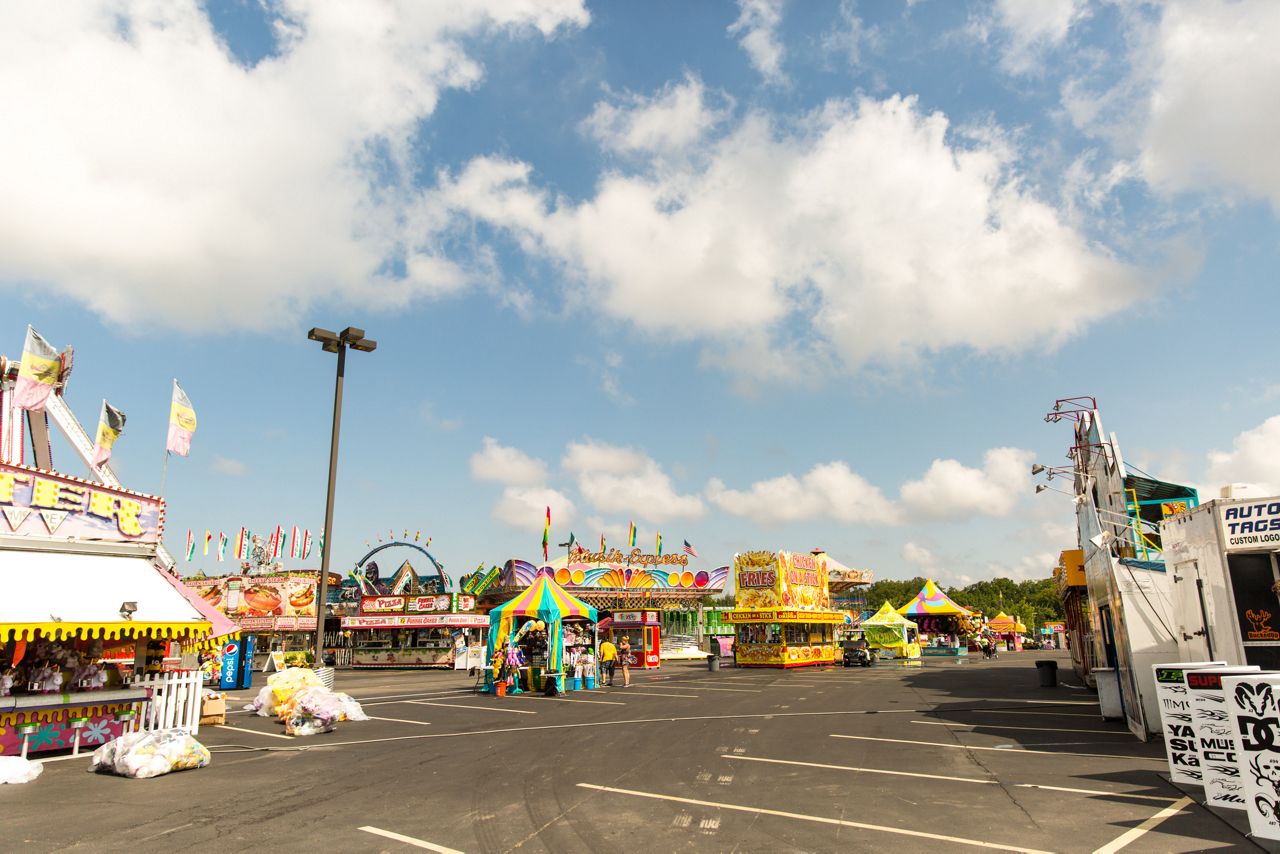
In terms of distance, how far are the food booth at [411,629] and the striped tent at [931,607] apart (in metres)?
32.3

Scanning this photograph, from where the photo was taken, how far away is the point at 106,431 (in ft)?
57.9

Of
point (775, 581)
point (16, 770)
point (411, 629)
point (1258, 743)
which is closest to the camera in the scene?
point (1258, 743)

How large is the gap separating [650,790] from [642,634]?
102 ft

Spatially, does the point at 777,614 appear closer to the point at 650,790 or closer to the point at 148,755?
the point at 650,790

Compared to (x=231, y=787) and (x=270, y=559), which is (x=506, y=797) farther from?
(x=270, y=559)

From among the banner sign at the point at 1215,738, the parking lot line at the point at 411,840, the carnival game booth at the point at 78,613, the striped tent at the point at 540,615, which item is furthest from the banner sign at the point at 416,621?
the banner sign at the point at 1215,738

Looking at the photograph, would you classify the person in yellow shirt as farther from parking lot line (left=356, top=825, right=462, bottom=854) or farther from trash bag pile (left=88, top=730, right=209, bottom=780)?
parking lot line (left=356, top=825, right=462, bottom=854)

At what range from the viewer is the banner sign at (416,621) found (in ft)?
144

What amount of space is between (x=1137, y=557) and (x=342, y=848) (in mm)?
15313

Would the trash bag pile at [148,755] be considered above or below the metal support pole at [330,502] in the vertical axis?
below

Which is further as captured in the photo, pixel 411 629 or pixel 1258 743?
pixel 411 629

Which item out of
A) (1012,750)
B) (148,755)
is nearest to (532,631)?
(148,755)

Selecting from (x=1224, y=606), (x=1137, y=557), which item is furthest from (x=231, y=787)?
(x=1137, y=557)

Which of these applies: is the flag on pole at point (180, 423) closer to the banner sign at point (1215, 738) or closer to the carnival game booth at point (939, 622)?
the banner sign at point (1215, 738)
